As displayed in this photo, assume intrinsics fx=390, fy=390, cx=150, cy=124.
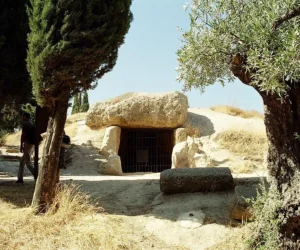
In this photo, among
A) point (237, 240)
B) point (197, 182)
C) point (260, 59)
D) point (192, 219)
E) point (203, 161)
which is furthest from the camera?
point (203, 161)

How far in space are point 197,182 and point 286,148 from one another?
265 cm

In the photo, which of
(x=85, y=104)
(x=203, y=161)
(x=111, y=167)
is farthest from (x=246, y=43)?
(x=85, y=104)

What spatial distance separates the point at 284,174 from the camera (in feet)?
19.1

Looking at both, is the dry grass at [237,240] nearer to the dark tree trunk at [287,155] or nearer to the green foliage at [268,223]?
the green foliage at [268,223]

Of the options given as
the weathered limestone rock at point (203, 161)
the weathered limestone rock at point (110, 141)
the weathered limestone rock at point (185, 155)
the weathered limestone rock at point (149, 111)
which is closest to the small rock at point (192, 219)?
the weathered limestone rock at point (203, 161)

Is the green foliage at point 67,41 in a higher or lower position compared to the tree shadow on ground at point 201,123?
higher

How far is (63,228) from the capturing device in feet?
22.5

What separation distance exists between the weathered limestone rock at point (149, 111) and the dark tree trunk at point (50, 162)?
8.90 meters

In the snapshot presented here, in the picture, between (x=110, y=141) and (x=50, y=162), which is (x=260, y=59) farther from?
(x=110, y=141)

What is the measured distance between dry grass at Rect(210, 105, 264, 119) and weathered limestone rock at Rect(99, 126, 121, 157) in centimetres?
601

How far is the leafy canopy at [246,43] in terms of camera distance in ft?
14.7

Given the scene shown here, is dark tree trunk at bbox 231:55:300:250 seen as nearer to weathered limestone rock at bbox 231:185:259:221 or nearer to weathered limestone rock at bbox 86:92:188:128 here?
weathered limestone rock at bbox 231:185:259:221

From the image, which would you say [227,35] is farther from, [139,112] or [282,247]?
[139,112]

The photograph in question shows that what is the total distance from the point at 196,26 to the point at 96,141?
11881 millimetres
